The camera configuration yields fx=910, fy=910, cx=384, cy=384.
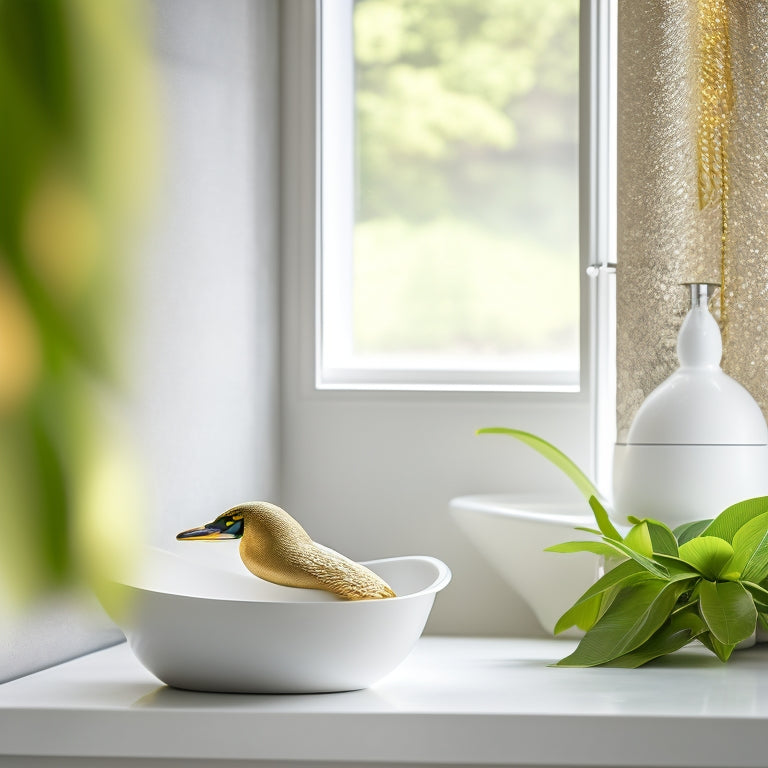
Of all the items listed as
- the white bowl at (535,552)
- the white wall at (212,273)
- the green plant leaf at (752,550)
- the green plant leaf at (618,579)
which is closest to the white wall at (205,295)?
the white wall at (212,273)

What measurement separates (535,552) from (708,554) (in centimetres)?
26

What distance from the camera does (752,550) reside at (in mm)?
699

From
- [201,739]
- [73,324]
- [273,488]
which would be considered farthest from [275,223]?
[73,324]

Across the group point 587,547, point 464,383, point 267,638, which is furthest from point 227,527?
point 464,383

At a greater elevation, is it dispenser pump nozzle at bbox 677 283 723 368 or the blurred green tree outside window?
the blurred green tree outside window

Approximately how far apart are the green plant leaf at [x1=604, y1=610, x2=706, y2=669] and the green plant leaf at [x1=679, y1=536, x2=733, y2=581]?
38 millimetres

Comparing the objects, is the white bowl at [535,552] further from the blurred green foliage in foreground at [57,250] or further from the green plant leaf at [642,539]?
the blurred green foliage in foreground at [57,250]

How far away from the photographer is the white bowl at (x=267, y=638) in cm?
57

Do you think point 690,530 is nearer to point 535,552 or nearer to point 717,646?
point 717,646

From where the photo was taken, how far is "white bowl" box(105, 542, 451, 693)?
57 cm

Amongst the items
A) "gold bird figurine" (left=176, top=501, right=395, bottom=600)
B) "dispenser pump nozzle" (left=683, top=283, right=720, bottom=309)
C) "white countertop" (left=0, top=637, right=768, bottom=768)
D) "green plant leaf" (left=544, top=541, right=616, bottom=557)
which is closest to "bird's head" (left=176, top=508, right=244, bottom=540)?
→ "gold bird figurine" (left=176, top=501, right=395, bottom=600)

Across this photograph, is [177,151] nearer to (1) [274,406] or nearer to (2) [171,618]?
(1) [274,406]

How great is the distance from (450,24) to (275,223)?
37 cm

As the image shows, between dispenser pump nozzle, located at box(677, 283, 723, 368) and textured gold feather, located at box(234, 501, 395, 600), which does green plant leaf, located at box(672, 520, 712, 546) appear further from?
textured gold feather, located at box(234, 501, 395, 600)
